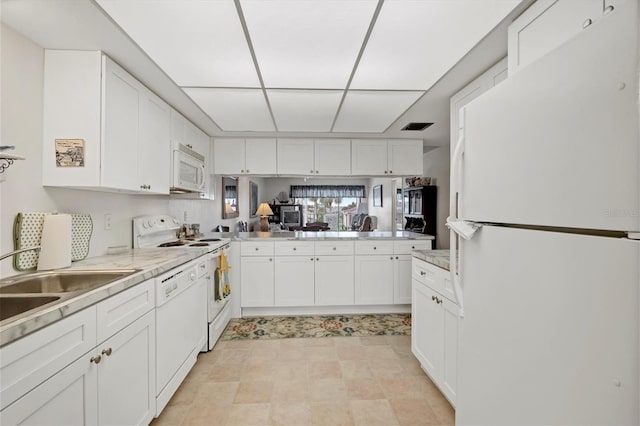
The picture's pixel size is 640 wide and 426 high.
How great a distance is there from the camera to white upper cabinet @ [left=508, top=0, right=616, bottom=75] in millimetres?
1040

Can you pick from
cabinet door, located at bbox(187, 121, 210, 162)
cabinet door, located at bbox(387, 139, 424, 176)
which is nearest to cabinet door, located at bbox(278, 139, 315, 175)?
cabinet door, located at bbox(187, 121, 210, 162)

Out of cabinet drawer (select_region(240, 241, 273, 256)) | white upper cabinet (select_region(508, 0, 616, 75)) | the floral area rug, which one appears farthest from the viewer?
cabinet drawer (select_region(240, 241, 273, 256))

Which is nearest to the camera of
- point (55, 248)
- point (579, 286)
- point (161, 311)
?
point (579, 286)

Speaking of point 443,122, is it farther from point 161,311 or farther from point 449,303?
point 161,311

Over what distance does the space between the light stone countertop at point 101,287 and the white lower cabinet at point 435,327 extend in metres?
1.70

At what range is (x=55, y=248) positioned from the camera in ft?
5.07

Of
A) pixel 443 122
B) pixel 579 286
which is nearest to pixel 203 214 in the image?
pixel 443 122

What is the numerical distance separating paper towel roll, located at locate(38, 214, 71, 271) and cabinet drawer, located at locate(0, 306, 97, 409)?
697 millimetres

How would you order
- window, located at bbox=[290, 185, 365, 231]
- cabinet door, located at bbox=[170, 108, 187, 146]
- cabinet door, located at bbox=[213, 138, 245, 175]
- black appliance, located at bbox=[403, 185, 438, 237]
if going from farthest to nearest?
window, located at bbox=[290, 185, 365, 231]
black appliance, located at bbox=[403, 185, 438, 237]
cabinet door, located at bbox=[213, 138, 245, 175]
cabinet door, located at bbox=[170, 108, 187, 146]

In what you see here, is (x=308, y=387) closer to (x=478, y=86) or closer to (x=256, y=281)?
(x=256, y=281)

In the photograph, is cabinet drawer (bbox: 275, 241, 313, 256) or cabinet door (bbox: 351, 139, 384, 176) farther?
cabinet door (bbox: 351, 139, 384, 176)

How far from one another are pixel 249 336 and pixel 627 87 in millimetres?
3019

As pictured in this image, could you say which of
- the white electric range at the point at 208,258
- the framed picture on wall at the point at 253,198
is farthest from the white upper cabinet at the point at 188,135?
the framed picture on wall at the point at 253,198

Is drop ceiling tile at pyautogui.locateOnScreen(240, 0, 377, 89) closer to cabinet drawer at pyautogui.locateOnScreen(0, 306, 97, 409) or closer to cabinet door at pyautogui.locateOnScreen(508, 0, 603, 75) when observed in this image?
cabinet door at pyautogui.locateOnScreen(508, 0, 603, 75)
